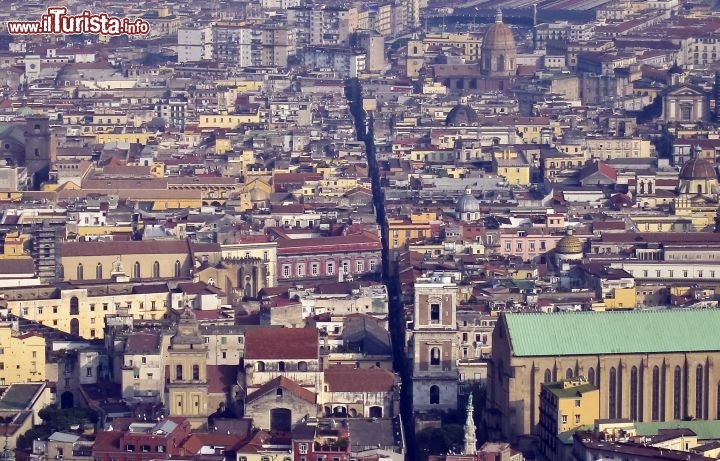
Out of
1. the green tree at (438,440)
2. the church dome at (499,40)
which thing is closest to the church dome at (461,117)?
the church dome at (499,40)

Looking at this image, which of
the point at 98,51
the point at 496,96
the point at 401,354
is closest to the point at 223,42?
the point at 98,51

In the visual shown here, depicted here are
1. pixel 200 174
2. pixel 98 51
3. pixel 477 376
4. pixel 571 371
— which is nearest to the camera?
pixel 571 371

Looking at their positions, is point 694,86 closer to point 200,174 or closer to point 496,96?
point 496,96

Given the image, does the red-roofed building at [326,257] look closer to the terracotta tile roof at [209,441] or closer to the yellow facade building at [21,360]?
the yellow facade building at [21,360]

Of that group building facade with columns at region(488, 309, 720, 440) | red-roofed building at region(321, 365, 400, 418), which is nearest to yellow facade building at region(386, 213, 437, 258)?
red-roofed building at region(321, 365, 400, 418)

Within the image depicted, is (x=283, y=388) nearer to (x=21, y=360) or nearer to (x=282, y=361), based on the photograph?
(x=282, y=361)

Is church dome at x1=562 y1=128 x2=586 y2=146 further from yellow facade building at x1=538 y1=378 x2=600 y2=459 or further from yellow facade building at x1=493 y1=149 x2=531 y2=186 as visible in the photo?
yellow facade building at x1=538 y1=378 x2=600 y2=459
